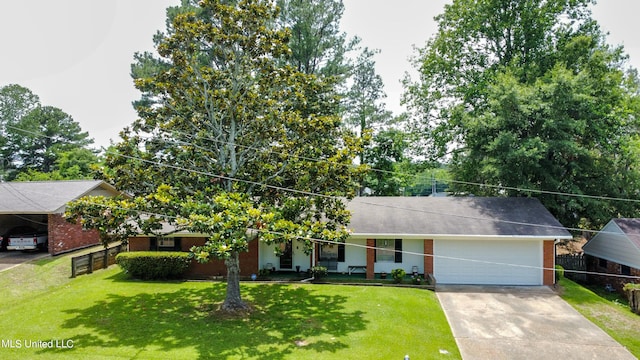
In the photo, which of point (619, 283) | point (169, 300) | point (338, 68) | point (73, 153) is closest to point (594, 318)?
point (619, 283)

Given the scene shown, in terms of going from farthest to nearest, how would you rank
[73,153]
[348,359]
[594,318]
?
[73,153]
[594,318]
[348,359]

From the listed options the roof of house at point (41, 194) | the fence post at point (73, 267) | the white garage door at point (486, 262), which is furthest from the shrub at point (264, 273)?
the roof of house at point (41, 194)

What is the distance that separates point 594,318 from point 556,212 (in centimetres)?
1017

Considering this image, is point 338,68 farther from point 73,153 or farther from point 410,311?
point 73,153

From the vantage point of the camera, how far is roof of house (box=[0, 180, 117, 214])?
791 inches

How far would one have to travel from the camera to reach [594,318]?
14.1 m

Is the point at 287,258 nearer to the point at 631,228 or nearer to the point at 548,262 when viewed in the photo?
the point at 548,262

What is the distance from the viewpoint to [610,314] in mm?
14609

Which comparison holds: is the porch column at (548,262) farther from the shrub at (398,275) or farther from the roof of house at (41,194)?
the roof of house at (41,194)

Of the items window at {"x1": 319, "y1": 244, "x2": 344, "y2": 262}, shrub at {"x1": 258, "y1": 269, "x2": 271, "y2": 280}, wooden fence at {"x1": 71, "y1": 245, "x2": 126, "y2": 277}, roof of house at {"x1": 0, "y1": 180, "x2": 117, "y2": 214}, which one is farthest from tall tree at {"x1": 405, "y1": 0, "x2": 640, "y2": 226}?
roof of house at {"x1": 0, "y1": 180, "x2": 117, "y2": 214}

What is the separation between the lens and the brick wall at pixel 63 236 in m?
20.7

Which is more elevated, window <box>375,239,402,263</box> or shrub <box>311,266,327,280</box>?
window <box>375,239,402,263</box>

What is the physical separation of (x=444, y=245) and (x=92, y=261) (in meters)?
17.3

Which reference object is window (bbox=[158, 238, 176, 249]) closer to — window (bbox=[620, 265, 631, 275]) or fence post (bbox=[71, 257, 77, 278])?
fence post (bbox=[71, 257, 77, 278])
